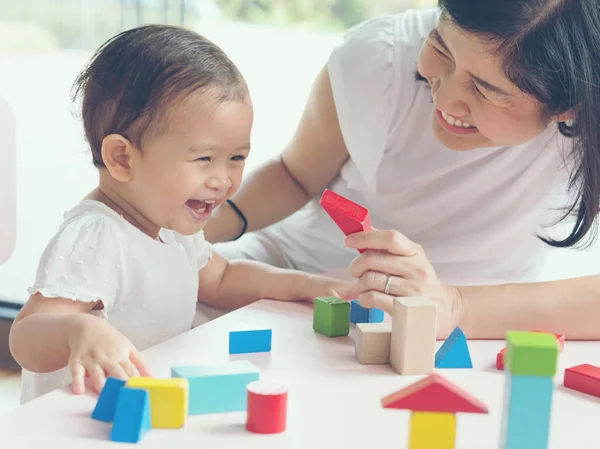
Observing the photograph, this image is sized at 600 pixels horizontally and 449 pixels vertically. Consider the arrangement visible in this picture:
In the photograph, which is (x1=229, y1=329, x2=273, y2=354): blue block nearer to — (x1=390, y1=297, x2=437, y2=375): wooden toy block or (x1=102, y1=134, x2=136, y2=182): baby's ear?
(x1=390, y1=297, x2=437, y2=375): wooden toy block

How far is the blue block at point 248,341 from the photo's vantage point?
0.85m

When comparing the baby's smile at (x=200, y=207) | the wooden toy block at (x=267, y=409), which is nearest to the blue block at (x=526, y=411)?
the wooden toy block at (x=267, y=409)

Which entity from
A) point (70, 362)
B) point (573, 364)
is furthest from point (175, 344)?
point (573, 364)

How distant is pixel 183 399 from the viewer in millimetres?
658

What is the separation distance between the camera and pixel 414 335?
82cm

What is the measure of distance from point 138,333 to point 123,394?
406 mm

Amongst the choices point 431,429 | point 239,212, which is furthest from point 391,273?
point 239,212

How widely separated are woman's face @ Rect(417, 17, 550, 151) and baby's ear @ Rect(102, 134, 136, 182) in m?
0.39

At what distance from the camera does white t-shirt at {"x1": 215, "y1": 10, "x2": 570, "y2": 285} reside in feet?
4.28

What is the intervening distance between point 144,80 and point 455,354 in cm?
47

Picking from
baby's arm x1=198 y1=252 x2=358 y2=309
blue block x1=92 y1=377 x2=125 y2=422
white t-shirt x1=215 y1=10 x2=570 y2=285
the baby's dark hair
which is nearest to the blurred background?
white t-shirt x1=215 y1=10 x2=570 y2=285

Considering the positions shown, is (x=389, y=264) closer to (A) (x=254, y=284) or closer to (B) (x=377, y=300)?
(B) (x=377, y=300)

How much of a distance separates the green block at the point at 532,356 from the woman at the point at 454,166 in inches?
14.4

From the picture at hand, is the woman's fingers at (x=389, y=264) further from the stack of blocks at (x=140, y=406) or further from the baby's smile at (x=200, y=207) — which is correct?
the stack of blocks at (x=140, y=406)
